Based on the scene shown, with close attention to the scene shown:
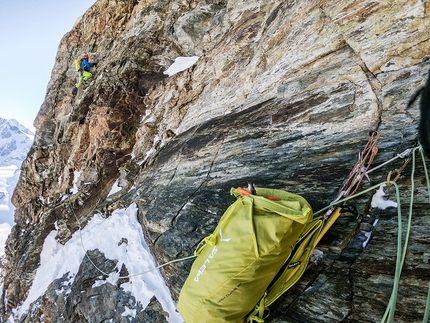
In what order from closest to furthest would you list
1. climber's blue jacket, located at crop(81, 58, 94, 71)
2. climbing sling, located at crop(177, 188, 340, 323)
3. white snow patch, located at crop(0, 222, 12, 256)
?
climbing sling, located at crop(177, 188, 340, 323), climber's blue jacket, located at crop(81, 58, 94, 71), white snow patch, located at crop(0, 222, 12, 256)

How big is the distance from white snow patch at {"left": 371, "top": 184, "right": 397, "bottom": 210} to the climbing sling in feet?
2.86

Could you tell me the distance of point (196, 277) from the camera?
2.94m

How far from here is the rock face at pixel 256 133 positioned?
3141 mm

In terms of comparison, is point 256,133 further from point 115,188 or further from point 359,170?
point 115,188

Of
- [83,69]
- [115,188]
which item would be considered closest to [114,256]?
[115,188]

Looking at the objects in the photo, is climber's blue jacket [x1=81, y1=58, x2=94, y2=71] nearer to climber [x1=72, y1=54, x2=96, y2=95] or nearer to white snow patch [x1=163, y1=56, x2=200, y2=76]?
climber [x1=72, y1=54, x2=96, y2=95]

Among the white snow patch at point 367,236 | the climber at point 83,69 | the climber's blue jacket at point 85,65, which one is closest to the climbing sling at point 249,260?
the white snow patch at point 367,236

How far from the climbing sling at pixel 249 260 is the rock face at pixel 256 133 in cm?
49

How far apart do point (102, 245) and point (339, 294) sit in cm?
721

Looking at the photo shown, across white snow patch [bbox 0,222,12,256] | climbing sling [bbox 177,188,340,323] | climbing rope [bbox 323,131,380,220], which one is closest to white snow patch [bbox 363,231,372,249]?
climbing rope [bbox 323,131,380,220]

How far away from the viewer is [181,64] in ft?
35.4

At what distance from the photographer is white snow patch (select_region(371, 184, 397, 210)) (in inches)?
125

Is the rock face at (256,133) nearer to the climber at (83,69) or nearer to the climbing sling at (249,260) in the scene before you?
the climbing sling at (249,260)

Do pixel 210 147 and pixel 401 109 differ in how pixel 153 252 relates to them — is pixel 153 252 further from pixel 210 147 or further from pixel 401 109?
pixel 401 109
